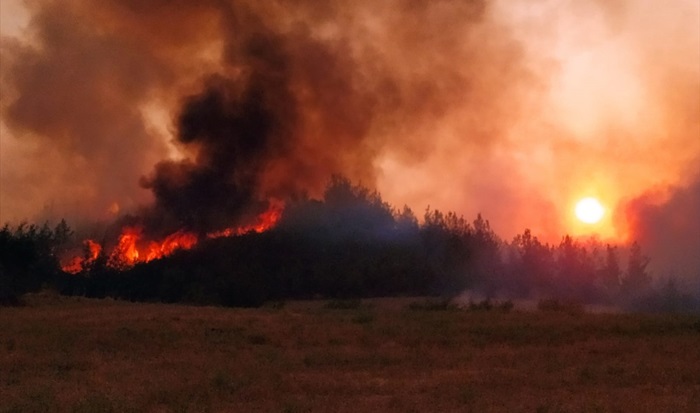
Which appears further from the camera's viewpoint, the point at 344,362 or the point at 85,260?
the point at 85,260

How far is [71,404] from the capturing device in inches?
551

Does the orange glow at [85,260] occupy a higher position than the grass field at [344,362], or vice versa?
the orange glow at [85,260]

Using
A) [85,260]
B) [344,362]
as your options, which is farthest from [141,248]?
[344,362]

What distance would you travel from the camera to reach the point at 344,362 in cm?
2100

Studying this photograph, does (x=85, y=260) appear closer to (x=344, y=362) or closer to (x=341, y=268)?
(x=341, y=268)

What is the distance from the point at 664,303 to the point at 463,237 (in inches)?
744

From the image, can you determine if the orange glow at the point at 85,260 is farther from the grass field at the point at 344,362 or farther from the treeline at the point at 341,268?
the grass field at the point at 344,362

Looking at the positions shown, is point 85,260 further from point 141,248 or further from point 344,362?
point 344,362

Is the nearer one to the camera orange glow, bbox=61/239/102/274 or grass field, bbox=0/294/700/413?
grass field, bbox=0/294/700/413

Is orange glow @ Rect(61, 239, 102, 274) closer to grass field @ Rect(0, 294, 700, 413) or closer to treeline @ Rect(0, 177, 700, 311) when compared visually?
treeline @ Rect(0, 177, 700, 311)

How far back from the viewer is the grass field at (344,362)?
1470cm

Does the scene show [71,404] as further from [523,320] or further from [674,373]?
[523,320]

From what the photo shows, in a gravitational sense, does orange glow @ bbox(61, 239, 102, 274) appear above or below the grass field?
above

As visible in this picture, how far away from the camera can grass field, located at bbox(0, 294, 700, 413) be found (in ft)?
48.2
